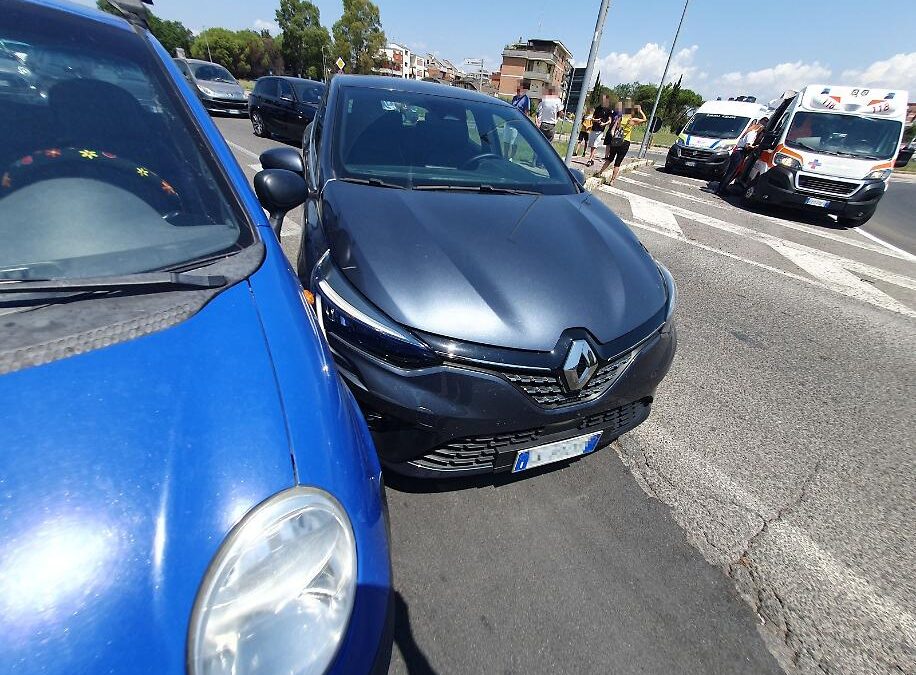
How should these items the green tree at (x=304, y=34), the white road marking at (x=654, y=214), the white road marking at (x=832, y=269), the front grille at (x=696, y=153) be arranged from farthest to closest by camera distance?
the green tree at (x=304, y=34) → the front grille at (x=696, y=153) → the white road marking at (x=654, y=214) → the white road marking at (x=832, y=269)

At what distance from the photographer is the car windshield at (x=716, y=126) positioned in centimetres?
1388

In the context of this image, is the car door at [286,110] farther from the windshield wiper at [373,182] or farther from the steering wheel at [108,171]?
the steering wheel at [108,171]

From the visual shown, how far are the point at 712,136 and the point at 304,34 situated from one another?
6141 centimetres

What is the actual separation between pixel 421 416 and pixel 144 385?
0.88 m

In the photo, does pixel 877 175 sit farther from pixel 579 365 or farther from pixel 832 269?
pixel 579 365

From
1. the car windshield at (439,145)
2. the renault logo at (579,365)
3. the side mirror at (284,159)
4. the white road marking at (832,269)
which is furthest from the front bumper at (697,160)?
the renault logo at (579,365)

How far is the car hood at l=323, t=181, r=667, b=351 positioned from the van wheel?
33.7ft

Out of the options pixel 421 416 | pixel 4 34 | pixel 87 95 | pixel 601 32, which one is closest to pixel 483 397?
pixel 421 416

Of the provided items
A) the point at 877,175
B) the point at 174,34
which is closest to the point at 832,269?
the point at 877,175

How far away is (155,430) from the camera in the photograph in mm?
807

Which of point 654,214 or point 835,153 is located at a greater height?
point 835,153

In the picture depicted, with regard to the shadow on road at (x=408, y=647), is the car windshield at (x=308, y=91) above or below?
above

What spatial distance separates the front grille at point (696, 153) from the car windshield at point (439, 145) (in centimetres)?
1279

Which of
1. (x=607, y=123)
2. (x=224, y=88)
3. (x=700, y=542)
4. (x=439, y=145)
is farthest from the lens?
(x=224, y=88)
